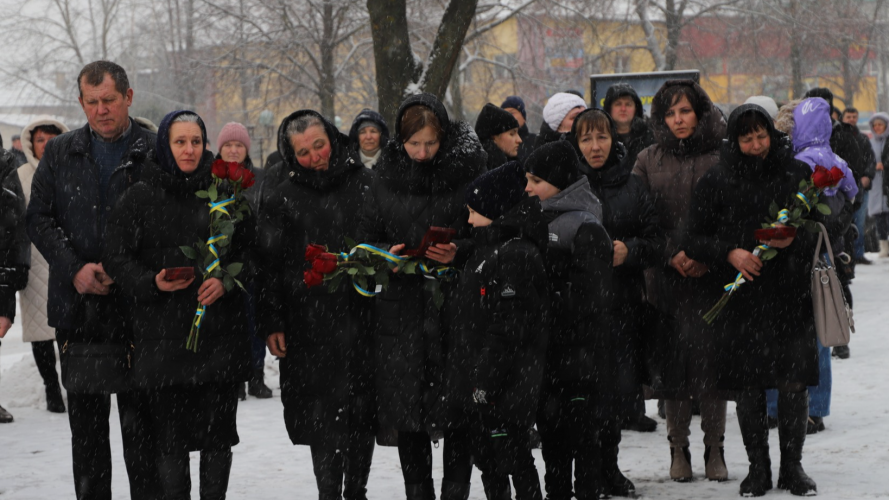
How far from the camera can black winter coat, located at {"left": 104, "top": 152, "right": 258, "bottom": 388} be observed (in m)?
5.31

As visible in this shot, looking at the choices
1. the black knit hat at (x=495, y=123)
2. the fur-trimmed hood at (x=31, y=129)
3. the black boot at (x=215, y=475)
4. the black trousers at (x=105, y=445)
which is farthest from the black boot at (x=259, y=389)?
the black boot at (x=215, y=475)

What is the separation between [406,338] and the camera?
5570 millimetres

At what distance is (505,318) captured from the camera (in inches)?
202

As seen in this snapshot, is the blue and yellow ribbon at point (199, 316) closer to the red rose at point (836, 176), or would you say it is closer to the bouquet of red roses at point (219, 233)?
the bouquet of red roses at point (219, 233)

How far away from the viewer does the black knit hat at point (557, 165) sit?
5.65 metres

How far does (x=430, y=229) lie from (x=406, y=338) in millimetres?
584

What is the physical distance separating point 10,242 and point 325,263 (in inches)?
111

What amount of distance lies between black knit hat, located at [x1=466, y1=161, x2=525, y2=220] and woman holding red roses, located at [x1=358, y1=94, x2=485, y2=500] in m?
0.29

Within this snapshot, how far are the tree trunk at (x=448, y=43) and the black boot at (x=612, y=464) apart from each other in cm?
721

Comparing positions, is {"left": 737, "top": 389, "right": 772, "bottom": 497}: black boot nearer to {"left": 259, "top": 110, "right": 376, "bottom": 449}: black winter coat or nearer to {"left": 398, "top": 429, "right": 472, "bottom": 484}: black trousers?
{"left": 398, "top": 429, "right": 472, "bottom": 484}: black trousers

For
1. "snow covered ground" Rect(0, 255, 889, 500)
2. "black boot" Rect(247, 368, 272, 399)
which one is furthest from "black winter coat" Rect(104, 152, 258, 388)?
"black boot" Rect(247, 368, 272, 399)

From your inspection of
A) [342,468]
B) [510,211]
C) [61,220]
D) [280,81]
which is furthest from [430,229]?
[280,81]

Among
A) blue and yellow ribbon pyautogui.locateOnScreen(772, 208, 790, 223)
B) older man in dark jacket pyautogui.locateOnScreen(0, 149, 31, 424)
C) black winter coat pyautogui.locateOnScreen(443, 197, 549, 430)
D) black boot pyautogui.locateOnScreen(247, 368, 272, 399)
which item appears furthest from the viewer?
black boot pyautogui.locateOnScreen(247, 368, 272, 399)

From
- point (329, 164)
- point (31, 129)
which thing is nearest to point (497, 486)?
point (329, 164)
